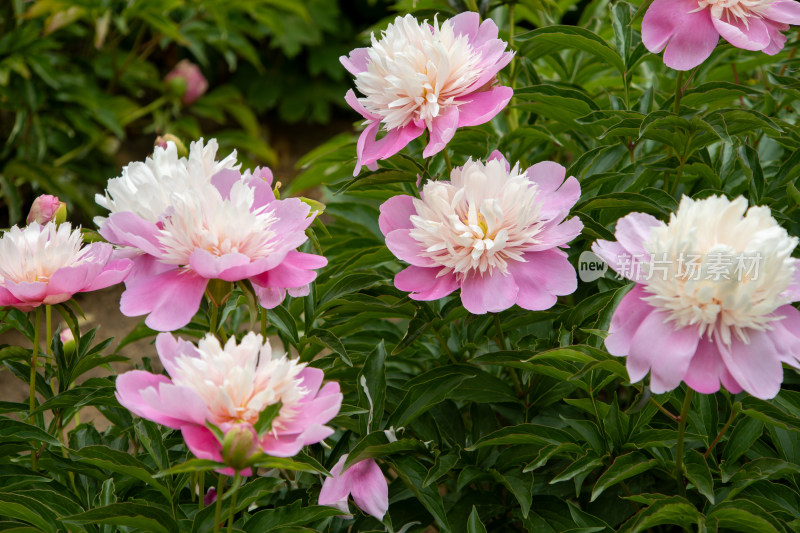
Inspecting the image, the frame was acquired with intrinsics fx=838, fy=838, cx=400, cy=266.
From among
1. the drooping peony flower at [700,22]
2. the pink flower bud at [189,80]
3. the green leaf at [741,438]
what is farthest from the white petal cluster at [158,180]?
the pink flower bud at [189,80]

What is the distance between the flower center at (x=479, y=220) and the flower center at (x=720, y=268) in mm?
145

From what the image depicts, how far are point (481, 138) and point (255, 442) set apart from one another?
1.98 ft

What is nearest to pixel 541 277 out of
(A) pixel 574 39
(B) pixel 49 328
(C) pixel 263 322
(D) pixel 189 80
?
(C) pixel 263 322

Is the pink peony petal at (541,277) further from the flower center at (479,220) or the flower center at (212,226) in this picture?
the flower center at (212,226)

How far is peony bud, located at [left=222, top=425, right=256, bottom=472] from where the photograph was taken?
59 centimetres

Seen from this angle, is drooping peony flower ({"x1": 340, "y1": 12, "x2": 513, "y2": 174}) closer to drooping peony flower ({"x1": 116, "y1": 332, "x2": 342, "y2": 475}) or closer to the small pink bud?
drooping peony flower ({"x1": 116, "y1": 332, "x2": 342, "y2": 475})

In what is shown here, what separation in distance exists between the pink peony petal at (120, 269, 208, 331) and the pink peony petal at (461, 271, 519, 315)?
23 cm

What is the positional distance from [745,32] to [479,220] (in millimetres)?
333

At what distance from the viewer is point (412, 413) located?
859 mm

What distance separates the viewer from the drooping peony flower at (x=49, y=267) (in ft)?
2.55

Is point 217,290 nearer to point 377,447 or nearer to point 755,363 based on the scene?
point 377,447

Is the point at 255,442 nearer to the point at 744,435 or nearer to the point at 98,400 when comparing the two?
the point at 98,400

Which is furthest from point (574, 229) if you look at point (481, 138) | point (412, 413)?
point (481, 138)

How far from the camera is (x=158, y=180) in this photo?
76 centimetres
